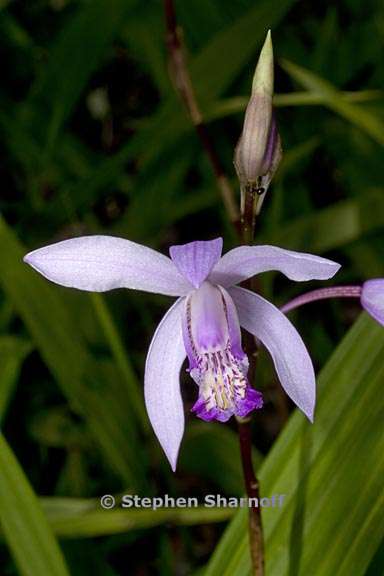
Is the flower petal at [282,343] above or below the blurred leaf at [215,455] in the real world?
above

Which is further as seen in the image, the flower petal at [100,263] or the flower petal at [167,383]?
the flower petal at [167,383]

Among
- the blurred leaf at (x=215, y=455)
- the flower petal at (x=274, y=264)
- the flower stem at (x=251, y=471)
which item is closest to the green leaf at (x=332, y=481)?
the flower stem at (x=251, y=471)

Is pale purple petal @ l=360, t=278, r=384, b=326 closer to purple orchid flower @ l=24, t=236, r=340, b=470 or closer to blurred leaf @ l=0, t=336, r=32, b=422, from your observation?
purple orchid flower @ l=24, t=236, r=340, b=470

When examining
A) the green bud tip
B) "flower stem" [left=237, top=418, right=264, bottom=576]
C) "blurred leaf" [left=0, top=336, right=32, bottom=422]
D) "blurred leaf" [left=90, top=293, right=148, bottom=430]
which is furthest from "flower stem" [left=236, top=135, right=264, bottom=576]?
"blurred leaf" [left=0, top=336, right=32, bottom=422]

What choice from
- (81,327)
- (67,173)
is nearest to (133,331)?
(81,327)

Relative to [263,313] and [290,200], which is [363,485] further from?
[290,200]

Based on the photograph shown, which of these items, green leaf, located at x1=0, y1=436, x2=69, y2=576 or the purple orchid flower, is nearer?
the purple orchid flower

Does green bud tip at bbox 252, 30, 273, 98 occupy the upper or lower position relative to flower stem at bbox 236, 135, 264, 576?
upper

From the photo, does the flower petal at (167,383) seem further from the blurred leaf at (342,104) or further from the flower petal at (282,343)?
the blurred leaf at (342,104)
